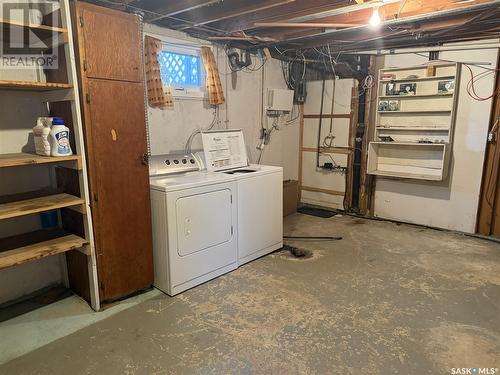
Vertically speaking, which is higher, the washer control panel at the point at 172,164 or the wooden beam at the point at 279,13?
the wooden beam at the point at 279,13

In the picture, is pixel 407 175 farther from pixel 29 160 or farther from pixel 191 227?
pixel 29 160

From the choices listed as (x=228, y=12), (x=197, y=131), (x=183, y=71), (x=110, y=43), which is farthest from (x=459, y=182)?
(x=110, y=43)

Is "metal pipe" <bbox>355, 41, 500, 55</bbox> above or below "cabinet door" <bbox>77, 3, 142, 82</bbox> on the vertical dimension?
above

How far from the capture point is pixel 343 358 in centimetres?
194

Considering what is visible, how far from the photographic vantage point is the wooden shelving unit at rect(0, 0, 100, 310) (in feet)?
6.47

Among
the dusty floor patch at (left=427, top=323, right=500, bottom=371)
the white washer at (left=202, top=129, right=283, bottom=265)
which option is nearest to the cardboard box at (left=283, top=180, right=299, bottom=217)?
the white washer at (left=202, top=129, right=283, bottom=265)

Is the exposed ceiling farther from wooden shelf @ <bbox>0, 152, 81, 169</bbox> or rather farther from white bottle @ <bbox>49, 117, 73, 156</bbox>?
wooden shelf @ <bbox>0, 152, 81, 169</bbox>

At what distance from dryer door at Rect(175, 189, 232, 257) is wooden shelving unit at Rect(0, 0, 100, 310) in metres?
0.63

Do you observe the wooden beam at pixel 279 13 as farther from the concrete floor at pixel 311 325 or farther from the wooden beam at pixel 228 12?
the concrete floor at pixel 311 325

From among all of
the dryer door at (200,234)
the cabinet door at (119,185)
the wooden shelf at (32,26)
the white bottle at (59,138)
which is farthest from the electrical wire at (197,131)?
the wooden shelf at (32,26)

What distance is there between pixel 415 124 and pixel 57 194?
393 cm

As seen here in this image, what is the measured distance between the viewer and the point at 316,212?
16.4 feet

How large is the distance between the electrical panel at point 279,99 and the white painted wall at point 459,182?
1296mm

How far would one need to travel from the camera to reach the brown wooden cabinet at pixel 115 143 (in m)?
2.16
